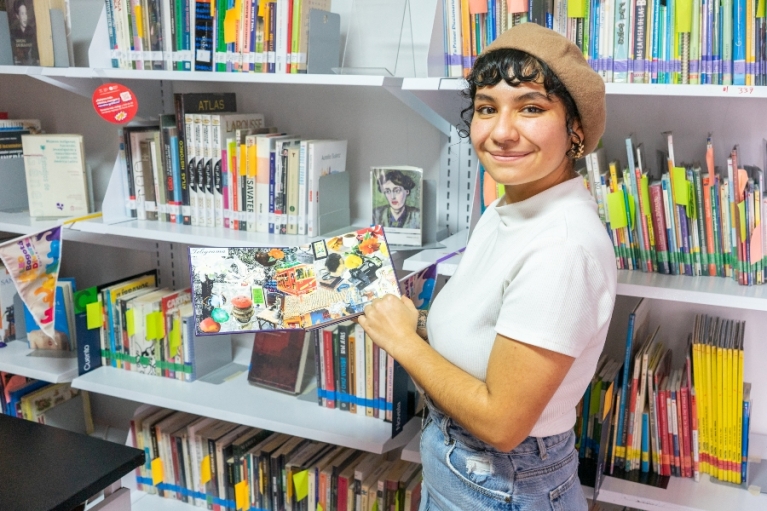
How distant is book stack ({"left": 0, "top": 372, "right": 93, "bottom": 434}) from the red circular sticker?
110cm

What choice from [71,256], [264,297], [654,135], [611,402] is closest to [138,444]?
[71,256]

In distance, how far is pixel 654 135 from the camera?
1.86 meters

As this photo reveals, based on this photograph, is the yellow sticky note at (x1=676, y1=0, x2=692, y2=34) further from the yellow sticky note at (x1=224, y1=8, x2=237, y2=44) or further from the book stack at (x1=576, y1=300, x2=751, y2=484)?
the yellow sticky note at (x1=224, y1=8, x2=237, y2=44)

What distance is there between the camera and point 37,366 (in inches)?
92.8

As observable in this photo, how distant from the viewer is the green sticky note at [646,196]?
1.61m

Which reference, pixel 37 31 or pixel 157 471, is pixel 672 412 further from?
pixel 37 31

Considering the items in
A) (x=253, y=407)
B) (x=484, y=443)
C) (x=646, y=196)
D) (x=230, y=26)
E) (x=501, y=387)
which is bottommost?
(x=253, y=407)

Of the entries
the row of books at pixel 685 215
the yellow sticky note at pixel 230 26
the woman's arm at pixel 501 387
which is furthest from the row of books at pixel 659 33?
the woman's arm at pixel 501 387

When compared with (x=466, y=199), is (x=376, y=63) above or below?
above

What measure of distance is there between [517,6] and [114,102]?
1171 mm

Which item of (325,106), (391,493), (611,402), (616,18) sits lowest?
(391,493)

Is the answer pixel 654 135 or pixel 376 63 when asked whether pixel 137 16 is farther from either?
pixel 654 135

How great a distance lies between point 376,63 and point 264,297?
911 millimetres

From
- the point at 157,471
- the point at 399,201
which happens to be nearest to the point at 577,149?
the point at 399,201
